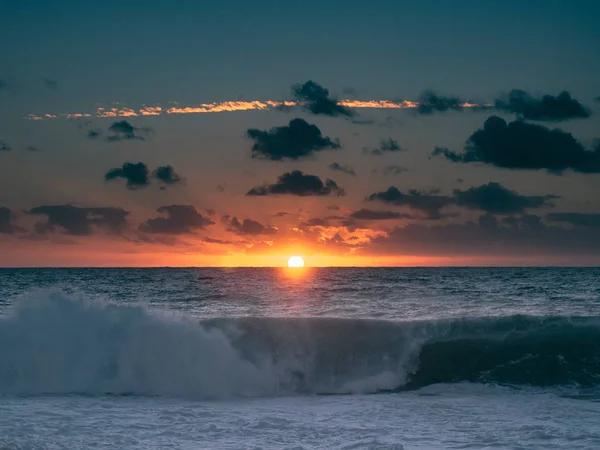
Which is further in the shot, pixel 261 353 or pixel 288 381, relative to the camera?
pixel 261 353

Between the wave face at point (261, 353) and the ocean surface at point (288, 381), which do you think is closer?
the ocean surface at point (288, 381)

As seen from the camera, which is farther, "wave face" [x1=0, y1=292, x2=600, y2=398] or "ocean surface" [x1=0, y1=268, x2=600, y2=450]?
"wave face" [x1=0, y1=292, x2=600, y2=398]

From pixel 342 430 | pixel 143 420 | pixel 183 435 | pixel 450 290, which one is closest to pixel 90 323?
pixel 143 420

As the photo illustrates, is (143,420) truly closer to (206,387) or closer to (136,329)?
(206,387)

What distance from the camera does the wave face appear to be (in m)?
15.7

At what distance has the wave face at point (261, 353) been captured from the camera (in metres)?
15.7

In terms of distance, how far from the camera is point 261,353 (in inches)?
683

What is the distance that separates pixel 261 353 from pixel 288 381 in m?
1.38

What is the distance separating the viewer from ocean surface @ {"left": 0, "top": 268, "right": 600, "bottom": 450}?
10.5 meters

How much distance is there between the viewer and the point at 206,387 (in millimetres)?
15344

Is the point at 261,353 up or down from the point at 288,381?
up

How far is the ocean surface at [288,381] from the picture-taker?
34.4 feet

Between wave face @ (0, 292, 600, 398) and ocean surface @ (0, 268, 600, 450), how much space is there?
1.7 inches

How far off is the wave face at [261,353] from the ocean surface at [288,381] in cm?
4
